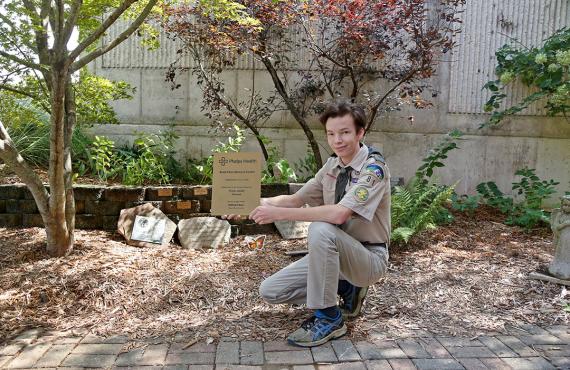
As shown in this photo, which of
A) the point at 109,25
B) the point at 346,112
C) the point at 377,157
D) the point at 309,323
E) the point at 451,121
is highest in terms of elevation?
the point at 109,25

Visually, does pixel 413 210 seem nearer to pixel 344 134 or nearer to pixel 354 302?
pixel 354 302

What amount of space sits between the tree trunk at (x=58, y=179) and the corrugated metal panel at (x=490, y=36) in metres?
5.08

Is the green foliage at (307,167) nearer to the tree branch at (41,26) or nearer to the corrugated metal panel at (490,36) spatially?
the corrugated metal panel at (490,36)

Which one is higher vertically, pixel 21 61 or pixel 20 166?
pixel 21 61

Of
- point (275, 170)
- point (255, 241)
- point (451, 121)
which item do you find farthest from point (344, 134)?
point (451, 121)

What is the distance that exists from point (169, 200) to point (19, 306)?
1890 millimetres

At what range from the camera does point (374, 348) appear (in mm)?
2801

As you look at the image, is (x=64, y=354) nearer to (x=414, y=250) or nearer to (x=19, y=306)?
(x=19, y=306)

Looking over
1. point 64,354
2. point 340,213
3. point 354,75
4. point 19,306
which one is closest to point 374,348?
point 340,213

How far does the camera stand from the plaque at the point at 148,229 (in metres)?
4.53

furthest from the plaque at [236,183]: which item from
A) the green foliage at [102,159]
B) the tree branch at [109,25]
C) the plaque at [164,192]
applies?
the green foliage at [102,159]

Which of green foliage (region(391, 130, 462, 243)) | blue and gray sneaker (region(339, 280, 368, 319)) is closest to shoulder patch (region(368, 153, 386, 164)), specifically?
blue and gray sneaker (region(339, 280, 368, 319))

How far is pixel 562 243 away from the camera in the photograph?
12.4 feet

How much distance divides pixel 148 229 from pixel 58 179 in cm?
107
